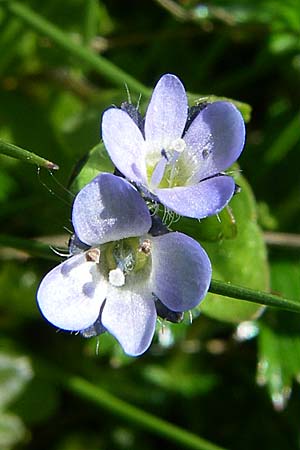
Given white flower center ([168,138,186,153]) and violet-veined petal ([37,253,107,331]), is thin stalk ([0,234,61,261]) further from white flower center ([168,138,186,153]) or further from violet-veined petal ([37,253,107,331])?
white flower center ([168,138,186,153])

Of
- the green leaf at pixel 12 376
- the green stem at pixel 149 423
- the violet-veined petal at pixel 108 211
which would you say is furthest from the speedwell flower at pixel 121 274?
the green leaf at pixel 12 376

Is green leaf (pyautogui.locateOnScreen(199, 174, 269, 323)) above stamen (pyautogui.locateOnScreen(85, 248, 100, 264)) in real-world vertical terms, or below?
below

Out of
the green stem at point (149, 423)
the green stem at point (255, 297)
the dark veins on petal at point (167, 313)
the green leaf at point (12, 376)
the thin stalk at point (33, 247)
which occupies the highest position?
the green stem at point (255, 297)

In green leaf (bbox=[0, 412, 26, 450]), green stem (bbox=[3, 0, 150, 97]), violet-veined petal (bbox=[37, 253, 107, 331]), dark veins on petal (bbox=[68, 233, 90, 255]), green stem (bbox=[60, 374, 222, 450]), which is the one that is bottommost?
green leaf (bbox=[0, 412, 26, 450])

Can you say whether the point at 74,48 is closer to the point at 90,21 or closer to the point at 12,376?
the point at 90,21

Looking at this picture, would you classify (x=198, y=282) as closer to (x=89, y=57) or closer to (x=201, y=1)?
(x=89, y=57)

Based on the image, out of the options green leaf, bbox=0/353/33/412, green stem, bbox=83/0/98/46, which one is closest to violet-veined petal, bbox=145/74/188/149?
green stem, bbox=83/0/98/46

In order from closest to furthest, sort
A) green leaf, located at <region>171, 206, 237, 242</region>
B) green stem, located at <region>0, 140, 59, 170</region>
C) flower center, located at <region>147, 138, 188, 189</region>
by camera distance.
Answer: green stem, located at <region>0, 140, 59, 170</region> < flower center, located at <region>147, 138, 188, 189</region> < green leaf, located at <region>171, 206, 237, 242</region>

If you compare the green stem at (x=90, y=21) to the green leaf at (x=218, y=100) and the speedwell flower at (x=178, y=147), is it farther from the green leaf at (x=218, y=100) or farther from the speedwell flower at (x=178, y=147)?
the speedwell flower at (x=178, y=147)

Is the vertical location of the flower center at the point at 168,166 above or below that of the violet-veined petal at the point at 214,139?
below
